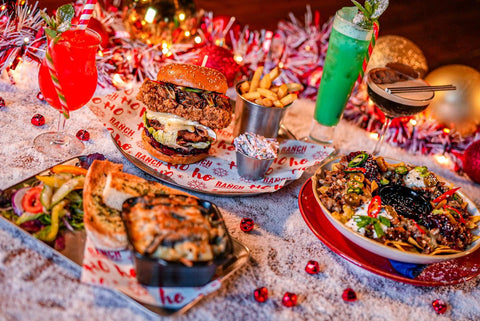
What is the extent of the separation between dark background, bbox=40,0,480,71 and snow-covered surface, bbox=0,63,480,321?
320 centimetres

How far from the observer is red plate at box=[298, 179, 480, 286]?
6.97 feet

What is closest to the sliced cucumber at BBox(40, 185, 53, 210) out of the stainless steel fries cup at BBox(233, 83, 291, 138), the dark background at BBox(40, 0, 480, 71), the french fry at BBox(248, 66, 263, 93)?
the stainless steel fries cup at BBox(233, 83, 291, 138)

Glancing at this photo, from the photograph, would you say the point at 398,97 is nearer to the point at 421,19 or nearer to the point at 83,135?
the point at 83,135

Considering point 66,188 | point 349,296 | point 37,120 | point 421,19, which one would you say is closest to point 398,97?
point 349,296

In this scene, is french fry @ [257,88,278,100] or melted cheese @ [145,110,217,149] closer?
melted cheese @ [145,110,217,149]

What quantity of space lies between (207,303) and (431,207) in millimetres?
1349

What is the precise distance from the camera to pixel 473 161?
10.4 ft

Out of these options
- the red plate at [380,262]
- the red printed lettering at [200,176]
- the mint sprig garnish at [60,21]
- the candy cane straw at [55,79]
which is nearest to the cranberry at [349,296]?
the red plate at [380,262]

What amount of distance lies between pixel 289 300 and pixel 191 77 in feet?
4.87

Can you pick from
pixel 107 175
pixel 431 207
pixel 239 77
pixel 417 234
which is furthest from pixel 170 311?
pixel 239 77

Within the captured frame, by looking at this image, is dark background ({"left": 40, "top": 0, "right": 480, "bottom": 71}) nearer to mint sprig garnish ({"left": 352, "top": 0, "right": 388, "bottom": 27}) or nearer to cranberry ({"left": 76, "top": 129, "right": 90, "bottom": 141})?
mint sprig garnish ({"left": 352, "top": 0, "right": 388, "bottom": 27})

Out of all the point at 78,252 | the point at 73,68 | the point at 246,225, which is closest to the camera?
the point at 78,252

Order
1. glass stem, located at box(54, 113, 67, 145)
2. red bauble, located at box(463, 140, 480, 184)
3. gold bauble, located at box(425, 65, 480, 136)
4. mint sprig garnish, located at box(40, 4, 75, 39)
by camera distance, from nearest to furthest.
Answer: mint sprig garnish, located at box(40, 4, 75, 39) → glass stem, located at box(54, 113, 67, 145) → red bauble, located at box(463, 140, 480, 184) → gold bauble, located at box(425, 65, 480, 136)

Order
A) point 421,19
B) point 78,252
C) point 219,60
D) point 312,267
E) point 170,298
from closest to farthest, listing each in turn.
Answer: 1. point 170,298
2. point 78,252
3. point 312,267
4. point 219,60
5. point 421,19
